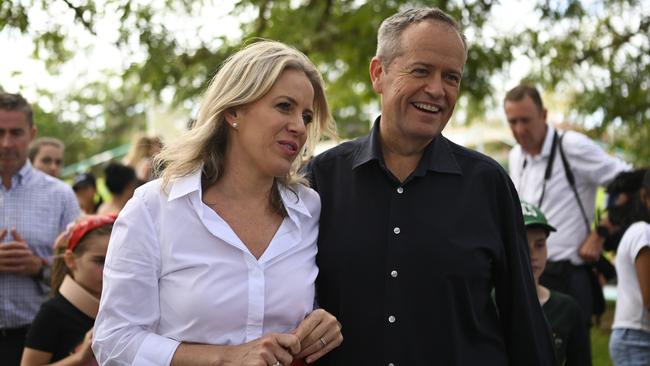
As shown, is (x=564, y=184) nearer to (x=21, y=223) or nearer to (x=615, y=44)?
(x=21, y=223)

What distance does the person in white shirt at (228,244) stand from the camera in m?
3.02

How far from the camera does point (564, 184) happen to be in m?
6.90

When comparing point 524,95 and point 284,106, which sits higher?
A: point 284,106

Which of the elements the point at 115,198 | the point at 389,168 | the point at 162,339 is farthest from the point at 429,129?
the point at 115,198

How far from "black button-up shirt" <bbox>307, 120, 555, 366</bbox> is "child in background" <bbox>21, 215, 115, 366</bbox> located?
1334 mm

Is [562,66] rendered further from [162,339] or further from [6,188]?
Result: [162,339]

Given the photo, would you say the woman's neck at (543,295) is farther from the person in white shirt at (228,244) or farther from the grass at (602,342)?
the grass at (602,342)

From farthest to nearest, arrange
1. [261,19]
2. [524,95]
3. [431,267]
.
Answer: [261,19]
[524,95]
[431,267]

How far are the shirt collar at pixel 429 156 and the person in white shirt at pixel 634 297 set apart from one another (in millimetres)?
2184

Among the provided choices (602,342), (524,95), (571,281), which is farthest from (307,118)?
Result: (602,342)

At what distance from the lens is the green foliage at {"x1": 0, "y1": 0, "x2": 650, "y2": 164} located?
9477 millimetres

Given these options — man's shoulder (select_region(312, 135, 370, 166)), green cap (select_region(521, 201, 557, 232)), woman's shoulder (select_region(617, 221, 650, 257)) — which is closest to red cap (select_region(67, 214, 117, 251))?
man's shoulder (select_region(312, 135, 370, 166))

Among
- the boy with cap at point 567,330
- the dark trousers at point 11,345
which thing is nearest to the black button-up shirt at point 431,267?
the boy with cap at point 567,330

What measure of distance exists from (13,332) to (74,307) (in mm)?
1295
